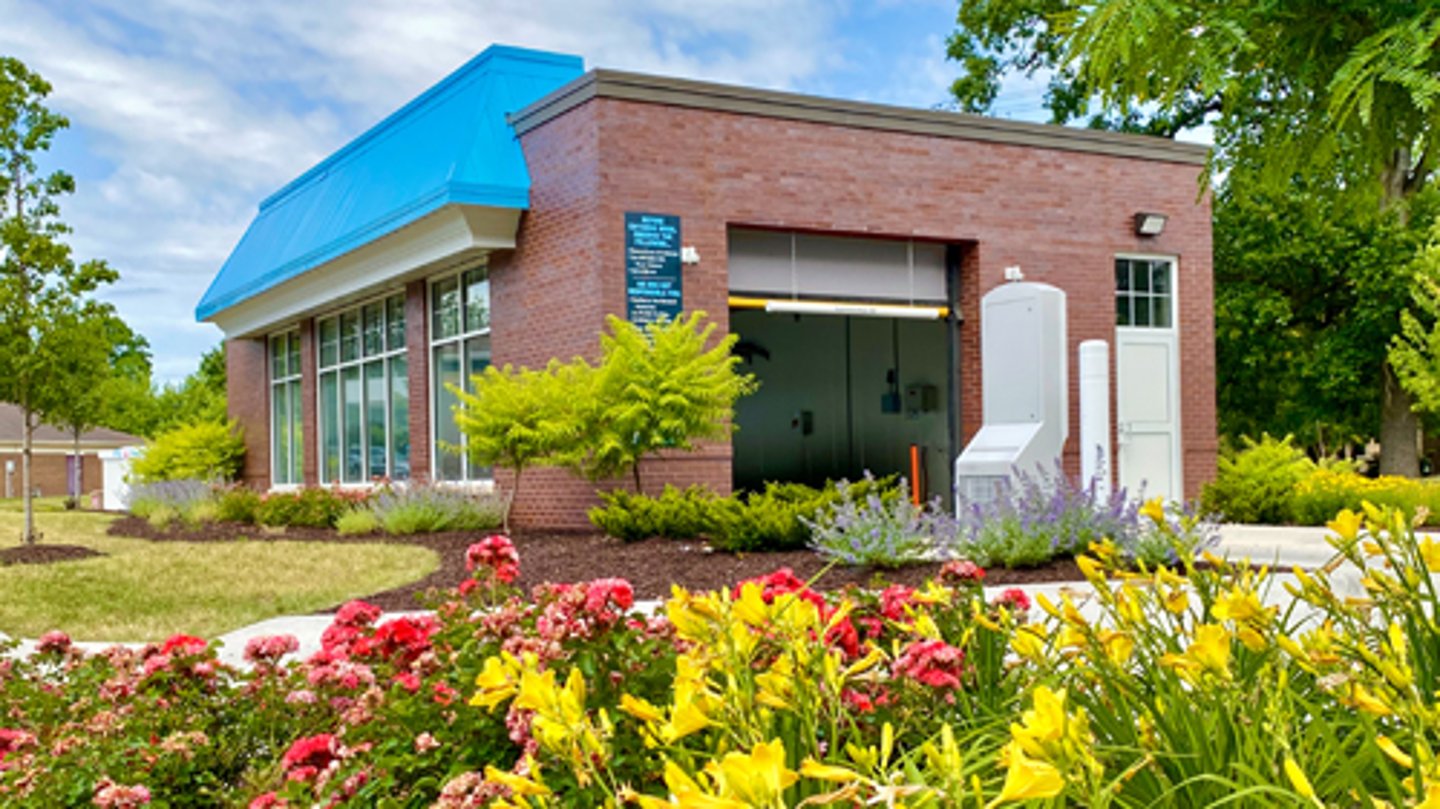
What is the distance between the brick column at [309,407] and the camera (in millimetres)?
24250

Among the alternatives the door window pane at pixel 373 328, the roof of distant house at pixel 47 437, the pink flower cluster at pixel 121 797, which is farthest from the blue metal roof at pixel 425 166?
the roof of distant house at pixel 47 437

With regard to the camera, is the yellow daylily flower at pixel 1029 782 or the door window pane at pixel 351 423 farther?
the door window pane at pixel 351 423

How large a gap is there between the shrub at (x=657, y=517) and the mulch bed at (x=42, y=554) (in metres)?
5.96

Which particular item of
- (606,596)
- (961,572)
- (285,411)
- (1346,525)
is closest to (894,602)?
(961,572)

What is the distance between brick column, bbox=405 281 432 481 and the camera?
1973cm

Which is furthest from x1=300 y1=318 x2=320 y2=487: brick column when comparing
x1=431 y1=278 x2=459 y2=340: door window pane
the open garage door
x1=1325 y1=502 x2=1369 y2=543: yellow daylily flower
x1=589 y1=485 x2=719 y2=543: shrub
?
x1=1325 y1=502 x2=1369 y2=543: yellow daylily flower

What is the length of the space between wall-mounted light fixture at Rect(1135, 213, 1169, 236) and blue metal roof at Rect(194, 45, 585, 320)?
26.6ft

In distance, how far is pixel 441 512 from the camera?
1698 centimetres

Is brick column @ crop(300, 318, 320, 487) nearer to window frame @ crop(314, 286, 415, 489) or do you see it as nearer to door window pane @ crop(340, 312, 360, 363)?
window frame @ crop(314, 286, 415, 489)

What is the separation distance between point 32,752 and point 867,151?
14398 millimetres

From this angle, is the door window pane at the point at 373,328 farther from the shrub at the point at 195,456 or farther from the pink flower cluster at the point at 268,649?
the pink flower cluster at the point at 268,649

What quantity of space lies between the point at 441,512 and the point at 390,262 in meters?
4.18

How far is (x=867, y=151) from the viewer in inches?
681

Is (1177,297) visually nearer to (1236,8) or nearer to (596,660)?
(1236,8)
